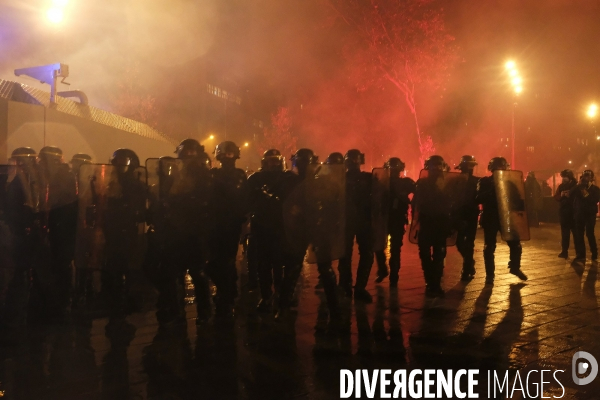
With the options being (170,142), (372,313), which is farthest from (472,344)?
(170,142)

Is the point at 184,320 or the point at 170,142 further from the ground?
the point at 170,142

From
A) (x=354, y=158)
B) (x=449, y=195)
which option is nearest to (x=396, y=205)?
(x=449, y=195)

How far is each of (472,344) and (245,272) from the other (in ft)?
18.1

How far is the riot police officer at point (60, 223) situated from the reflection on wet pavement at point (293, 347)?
454 mm

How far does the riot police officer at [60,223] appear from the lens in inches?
243

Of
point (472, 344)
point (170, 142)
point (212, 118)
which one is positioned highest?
point (212, 118)

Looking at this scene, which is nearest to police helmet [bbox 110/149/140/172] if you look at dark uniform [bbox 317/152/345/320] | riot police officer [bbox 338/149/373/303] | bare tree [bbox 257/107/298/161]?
dark uniform [bbox 317/152/345/320]

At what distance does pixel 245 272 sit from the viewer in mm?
9875

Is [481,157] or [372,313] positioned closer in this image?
[372,313]

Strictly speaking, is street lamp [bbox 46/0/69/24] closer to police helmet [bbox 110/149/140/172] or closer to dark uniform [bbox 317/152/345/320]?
police helmet [bbox 110/149/140/172]

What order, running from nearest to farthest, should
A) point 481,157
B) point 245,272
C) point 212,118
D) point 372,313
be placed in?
point 372,313 → point 245,272 → point 481,157 → point 212,118

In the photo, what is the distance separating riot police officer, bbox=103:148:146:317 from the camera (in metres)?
5.84

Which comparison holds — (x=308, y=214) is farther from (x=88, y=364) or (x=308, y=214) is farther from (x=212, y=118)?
(x=212, y=118)

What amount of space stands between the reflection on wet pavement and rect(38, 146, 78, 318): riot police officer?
1.49 ft
